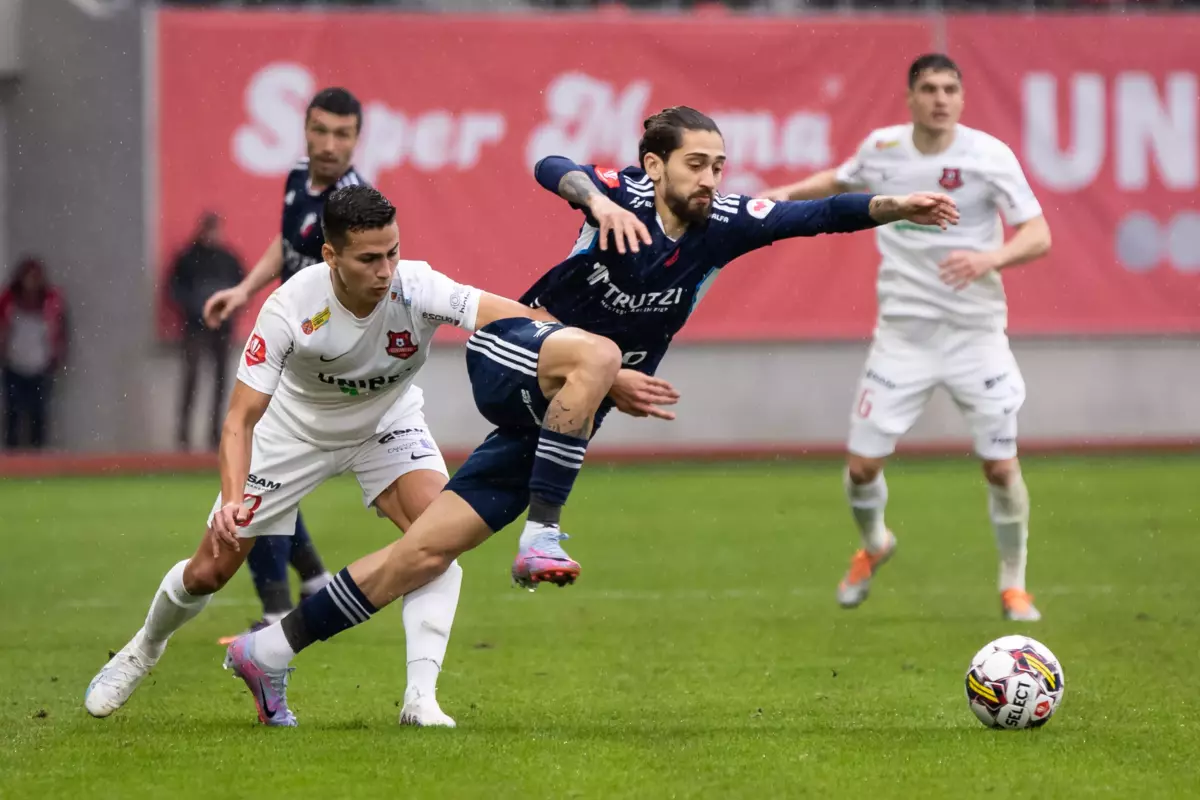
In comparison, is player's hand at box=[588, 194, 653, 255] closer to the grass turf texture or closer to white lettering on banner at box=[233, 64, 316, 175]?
the grass turf texture

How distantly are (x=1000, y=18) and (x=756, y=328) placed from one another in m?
4.22

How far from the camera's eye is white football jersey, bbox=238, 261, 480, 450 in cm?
607

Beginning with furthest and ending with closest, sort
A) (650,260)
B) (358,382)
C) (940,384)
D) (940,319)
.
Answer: (940,384) < (940,319) < (358,382) < (650,260)

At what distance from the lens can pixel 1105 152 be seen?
19.3 metres

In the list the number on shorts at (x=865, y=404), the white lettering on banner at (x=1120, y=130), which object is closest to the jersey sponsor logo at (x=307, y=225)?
the number on shorts at (x=865, y=404)

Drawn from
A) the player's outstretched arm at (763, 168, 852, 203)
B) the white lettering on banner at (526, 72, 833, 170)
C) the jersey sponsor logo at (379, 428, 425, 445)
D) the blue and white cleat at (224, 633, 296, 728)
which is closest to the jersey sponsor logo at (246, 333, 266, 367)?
the jersey sponsor logo at (379, 428, 425, 445)

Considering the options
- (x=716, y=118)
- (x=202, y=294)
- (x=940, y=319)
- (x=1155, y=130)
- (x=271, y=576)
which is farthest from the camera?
(x=1155, y=130)

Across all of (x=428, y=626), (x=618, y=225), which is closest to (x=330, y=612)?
(x=428, y=626)

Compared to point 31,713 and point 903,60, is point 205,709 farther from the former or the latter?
point 903,60

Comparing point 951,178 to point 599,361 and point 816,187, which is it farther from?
Result: point 599,361

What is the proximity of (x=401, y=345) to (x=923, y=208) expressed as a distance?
1866 mm

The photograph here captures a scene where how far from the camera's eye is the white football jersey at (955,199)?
9.03 meters

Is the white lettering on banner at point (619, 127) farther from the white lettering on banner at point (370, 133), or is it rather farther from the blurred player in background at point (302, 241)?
the blurred player in background at point (302, 241)

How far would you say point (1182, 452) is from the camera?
734 inches
